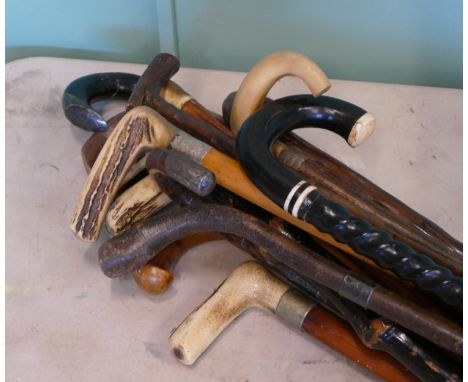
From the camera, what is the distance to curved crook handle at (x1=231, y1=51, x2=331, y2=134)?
665 millimetres

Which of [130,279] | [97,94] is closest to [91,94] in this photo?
[97,94]

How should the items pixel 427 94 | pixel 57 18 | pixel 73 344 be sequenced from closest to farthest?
pixel 73 344, pixel 427 94, pixel 57 18

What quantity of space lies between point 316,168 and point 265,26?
377mm

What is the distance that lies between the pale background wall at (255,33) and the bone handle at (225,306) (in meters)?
0.43

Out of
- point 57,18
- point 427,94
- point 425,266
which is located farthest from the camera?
point 57,18

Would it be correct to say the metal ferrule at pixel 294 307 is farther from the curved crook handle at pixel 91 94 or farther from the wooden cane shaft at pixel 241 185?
the curved crook handle at pixel 91 94

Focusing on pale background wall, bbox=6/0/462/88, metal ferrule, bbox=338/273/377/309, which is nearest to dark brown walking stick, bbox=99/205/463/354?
metal ferrule, bbox=338/273/377/309

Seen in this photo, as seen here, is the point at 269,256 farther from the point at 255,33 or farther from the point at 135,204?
the point at 255,33

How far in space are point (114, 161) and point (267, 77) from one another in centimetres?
20

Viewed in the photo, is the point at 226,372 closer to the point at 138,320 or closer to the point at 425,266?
the point at 138,320

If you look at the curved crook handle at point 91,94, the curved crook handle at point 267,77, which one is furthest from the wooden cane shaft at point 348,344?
the curved crook handle at point 91,94

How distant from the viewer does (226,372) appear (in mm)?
599

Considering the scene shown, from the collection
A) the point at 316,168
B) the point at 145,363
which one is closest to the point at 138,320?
the point at 145,363

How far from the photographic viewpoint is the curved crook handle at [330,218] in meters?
0.52
